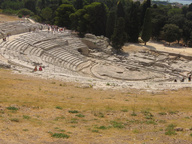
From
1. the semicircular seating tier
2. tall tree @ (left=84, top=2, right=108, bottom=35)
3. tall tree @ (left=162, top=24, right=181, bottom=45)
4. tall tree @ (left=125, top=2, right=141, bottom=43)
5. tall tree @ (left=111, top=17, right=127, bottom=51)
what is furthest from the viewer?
tall tree @ (left=125, top=2, right=141, bottom=43)

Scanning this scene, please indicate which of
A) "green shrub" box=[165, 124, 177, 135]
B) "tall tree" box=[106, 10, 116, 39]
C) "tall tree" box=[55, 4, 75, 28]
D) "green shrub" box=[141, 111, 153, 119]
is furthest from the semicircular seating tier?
"green shrub" box=[165, 124, 177, 135]

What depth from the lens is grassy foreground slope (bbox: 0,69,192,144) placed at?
9026 mm

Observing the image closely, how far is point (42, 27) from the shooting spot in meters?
43.9

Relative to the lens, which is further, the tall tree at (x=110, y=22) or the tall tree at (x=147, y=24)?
the tall tree at (x=110, y=22)

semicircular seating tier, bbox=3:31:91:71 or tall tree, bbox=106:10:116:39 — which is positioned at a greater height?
tall tree, bbox=106:10:116:39

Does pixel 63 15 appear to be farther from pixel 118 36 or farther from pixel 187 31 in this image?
pixel 187 31

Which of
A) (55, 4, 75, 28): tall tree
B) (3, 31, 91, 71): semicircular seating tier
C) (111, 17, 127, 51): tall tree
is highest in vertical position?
(55, 4, 75, 28): tall tree

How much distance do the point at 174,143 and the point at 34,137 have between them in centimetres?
537

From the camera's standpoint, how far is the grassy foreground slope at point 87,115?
903 cm

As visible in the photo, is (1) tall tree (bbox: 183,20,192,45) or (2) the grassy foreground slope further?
(1) tall tree (bbox: 183,20,192,45)

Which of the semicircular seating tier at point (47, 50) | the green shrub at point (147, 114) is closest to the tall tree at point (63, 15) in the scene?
the semicircular seating tier at point (47, 50)

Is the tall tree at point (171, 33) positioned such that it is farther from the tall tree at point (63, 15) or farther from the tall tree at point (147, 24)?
the tall tree at point (63, 15)

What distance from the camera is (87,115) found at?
475 inches

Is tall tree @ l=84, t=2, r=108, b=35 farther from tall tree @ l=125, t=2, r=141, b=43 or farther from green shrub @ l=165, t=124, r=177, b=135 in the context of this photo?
green shrub @ l=165, t=124, r=177, b=135
